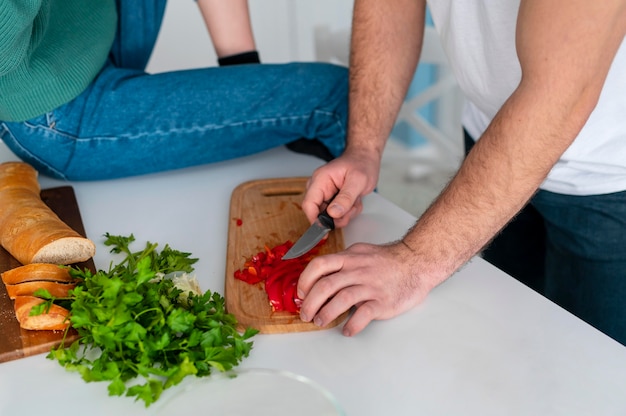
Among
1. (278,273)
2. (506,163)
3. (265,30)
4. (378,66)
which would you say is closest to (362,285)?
(278,273)

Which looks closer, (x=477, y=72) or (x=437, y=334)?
(x=437, y=334)

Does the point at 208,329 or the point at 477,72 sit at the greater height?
the point at 477,72

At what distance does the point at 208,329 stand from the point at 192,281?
0.14 meters

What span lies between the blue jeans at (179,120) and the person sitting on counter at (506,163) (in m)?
0.10

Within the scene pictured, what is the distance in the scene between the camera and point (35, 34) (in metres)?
1.23

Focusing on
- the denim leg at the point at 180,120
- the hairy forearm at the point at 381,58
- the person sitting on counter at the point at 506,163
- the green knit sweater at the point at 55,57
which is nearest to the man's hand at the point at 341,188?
the person sitting on counter at the point at 506,163

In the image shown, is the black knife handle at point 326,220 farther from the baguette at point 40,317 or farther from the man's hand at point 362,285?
the baguette at point 40,317

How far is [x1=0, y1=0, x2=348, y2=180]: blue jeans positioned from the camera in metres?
1.39

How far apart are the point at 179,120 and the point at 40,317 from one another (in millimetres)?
584

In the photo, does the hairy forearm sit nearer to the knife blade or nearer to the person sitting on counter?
the person sitting on counter

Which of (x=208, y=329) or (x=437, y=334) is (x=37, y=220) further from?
(x=437, y=334)

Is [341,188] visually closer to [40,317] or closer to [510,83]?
[510,83]

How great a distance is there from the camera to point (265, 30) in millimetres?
3115

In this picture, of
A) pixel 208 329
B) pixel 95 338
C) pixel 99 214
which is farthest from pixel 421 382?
pixel 99 214
